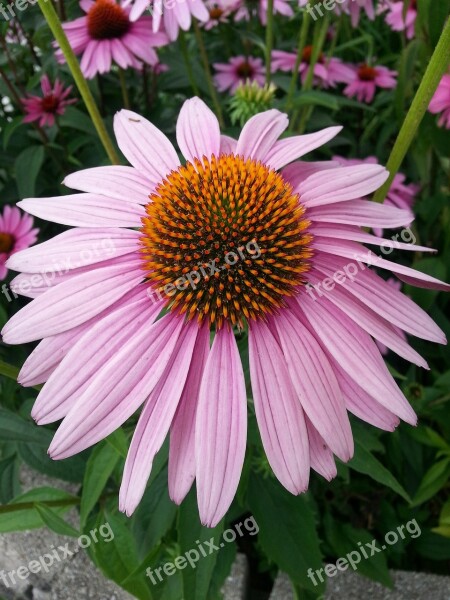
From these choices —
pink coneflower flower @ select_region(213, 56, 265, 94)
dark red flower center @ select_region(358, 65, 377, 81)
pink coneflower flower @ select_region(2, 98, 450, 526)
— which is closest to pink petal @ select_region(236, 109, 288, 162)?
pink coneflower flower @ select_region(2, 98, 450, 526)

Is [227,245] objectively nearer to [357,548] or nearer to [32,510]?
[32,510]

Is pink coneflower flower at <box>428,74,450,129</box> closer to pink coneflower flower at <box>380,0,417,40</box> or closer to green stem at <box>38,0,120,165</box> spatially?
pink coneflower flower at <box>380,0,417,40</box>

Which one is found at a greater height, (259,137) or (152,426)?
(259,137)

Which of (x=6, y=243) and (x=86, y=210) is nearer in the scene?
(x=86, y=210)

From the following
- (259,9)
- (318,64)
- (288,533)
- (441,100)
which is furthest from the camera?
(259,9)

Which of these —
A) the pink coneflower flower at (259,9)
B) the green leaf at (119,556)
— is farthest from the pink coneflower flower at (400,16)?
the green leaf at (119,556)

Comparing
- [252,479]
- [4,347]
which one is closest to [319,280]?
[252,479]

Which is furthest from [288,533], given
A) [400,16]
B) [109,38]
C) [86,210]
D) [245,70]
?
[400,16]

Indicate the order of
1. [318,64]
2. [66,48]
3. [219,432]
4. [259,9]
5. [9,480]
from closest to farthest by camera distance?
[219,432] < [66,48] < [9,480] < [318,64] < [259,9]

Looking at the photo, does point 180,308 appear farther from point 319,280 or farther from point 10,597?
point 10,597
